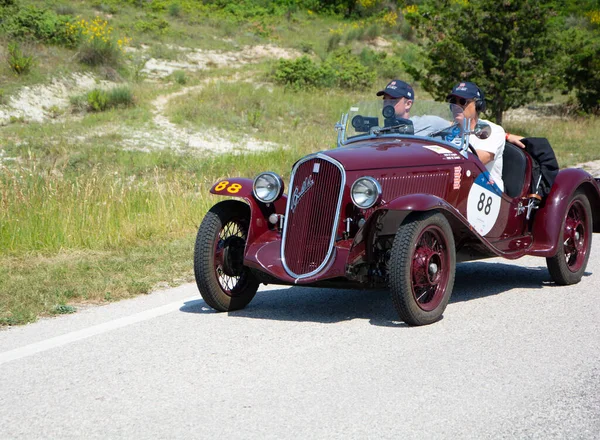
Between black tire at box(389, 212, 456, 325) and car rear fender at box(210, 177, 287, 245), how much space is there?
3.86ft

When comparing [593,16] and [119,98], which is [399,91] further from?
[593,16]

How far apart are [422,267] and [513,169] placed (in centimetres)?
226

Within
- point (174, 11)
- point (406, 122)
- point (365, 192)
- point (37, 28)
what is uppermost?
point (174, 11)

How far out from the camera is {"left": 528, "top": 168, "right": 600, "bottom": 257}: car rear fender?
7648 millimetres

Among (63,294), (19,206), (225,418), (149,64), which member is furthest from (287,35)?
(225,418)

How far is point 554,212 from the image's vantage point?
780 centimetres

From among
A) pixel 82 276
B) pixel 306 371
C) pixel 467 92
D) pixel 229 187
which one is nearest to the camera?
pixel 306 371

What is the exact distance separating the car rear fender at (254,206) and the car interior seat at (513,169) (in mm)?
2289

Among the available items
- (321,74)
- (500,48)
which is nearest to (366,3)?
(321,74)

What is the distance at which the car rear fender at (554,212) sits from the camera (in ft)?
25.1

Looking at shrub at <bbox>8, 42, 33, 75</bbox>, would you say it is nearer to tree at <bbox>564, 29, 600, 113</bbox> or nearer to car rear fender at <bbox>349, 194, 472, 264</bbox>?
tree at <bbox>564, 29, 600, 113</bbox>

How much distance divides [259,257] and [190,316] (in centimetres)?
73

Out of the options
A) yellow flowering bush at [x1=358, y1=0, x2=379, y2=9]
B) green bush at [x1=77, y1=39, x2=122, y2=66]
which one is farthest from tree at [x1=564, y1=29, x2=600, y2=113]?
yellow flowering bush at [x1=358, y1=0, x2=379, y2=9]

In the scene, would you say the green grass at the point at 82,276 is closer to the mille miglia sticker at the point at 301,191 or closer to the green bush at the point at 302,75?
the mille miglia sticker at the point at 301,191
